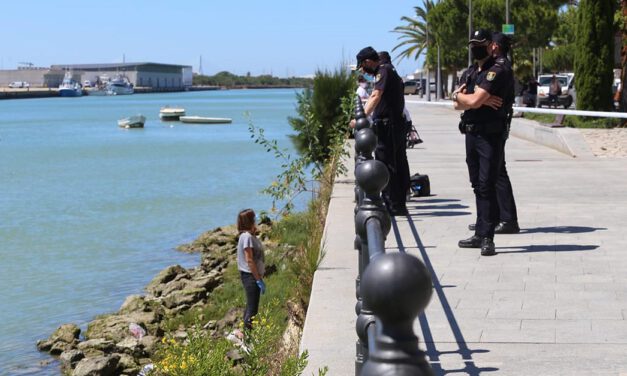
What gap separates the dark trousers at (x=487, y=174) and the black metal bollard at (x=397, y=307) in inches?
285

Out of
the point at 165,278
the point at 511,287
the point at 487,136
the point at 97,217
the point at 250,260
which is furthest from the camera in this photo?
the point at 97,217

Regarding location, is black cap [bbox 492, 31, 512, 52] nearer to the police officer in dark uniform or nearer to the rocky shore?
the police officer in dark uniform

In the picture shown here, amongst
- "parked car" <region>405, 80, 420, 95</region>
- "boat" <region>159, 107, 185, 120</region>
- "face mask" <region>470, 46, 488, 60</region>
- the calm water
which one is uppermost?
"parked car" <region>405, 80, 420, 95</region>

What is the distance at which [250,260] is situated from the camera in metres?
9.88

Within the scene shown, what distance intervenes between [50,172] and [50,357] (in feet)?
115

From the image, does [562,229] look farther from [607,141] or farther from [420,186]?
[607,141]

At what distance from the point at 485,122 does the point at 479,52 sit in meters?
0.66

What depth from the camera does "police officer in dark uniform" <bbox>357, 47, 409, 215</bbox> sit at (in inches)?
464

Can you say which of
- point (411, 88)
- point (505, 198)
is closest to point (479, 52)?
point (505, 198)

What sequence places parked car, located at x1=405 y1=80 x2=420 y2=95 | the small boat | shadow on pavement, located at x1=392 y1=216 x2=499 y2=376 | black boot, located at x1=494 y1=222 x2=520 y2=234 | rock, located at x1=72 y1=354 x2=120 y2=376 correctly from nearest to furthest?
shadow on pavement, located at x1=392 y1=216 x2=499 y2=376, rock, located at x1=72 y1=354 x2=120 y2=376, black boot, located at x1=494 y1=222 x2=520 y2=234, the small boat, parked car, located at x1=405 y1=80 x2=420 y2=95

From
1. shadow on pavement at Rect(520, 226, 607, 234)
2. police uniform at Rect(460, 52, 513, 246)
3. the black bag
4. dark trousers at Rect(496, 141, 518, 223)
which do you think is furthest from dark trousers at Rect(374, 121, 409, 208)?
police uniform at Rect(460, 52, 513, 246)

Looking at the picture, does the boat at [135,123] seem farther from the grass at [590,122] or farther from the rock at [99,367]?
the rock at [99,367]

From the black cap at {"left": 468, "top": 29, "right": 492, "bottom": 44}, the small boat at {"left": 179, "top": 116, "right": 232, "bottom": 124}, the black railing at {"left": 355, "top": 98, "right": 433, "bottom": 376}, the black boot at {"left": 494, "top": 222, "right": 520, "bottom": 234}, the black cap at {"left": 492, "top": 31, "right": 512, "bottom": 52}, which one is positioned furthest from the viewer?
the small boat at {"left": 179, "top": 116, "right": 232, "bottom": 124}

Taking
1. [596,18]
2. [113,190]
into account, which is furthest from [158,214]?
[596,18]
